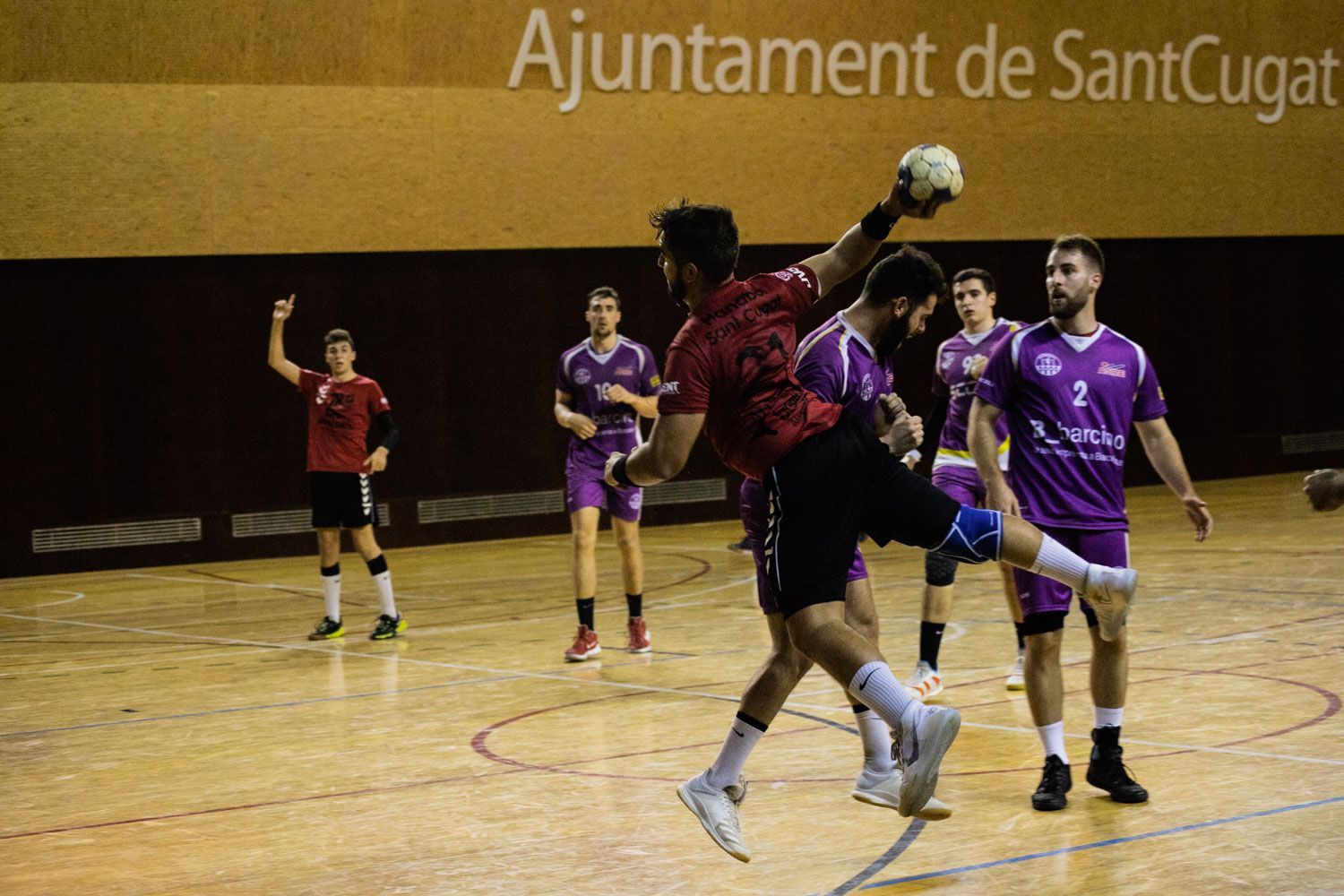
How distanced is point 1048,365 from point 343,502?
733 centimetres

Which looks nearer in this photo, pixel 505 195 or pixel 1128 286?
pixel 505 195

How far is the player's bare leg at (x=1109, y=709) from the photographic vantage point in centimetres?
678

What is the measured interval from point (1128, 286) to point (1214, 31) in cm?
376

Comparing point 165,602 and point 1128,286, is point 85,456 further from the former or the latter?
point 1128,286

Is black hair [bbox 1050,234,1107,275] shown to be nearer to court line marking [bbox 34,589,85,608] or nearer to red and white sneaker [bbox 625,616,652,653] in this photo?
red and white sneaker [bbox 625,616,652,653]

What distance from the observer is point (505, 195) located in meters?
19.7

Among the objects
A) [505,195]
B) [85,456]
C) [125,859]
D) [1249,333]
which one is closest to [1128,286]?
[1249,333]

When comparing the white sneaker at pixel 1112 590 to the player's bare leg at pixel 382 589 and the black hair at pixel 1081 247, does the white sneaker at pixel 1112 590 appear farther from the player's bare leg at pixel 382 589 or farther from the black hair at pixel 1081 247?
the player's bare leg at pixel 382 589

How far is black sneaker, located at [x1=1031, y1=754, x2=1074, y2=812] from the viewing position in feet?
21.9

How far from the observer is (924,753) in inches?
203

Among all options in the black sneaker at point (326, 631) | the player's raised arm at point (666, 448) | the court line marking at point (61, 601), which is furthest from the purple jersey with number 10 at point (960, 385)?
the court line marking at point (61, 601)

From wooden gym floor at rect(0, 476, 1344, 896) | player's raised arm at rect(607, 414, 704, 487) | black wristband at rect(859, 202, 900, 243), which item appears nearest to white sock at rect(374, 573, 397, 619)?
wooden gym floor at rect(0, 476, 1344, 896)

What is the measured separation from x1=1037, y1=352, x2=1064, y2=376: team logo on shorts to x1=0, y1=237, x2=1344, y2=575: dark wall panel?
13.5 meters

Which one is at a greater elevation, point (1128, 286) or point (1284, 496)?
point (1128, 286)
